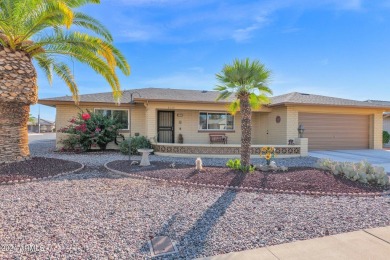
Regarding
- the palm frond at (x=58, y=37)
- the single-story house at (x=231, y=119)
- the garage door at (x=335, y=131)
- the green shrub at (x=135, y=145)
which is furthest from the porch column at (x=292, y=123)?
the palm frond at (x=58, y=37)

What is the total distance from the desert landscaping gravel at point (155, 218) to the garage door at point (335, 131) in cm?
973

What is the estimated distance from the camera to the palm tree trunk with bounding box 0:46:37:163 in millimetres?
7520

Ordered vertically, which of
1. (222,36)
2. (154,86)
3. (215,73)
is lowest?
(215,73)

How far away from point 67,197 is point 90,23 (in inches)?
266

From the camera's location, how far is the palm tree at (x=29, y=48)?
7.10m

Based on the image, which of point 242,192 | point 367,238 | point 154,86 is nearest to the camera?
point 367,238

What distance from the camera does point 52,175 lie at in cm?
680

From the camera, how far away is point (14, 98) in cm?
759

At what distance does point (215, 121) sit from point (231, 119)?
1.17m

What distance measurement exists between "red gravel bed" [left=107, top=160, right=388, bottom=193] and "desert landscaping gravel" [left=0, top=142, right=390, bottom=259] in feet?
2.11

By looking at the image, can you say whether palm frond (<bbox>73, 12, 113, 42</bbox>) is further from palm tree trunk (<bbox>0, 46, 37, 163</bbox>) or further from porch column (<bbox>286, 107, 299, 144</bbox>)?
porch column (<bbox>286, 107, 299, 144</bbox>)

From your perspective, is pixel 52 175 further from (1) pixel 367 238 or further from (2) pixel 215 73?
(1) pixel 367 238

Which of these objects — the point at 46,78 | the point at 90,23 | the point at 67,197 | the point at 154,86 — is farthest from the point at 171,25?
the point at 67,197

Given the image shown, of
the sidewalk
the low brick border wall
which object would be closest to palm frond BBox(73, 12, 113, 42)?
the low brick border wall
